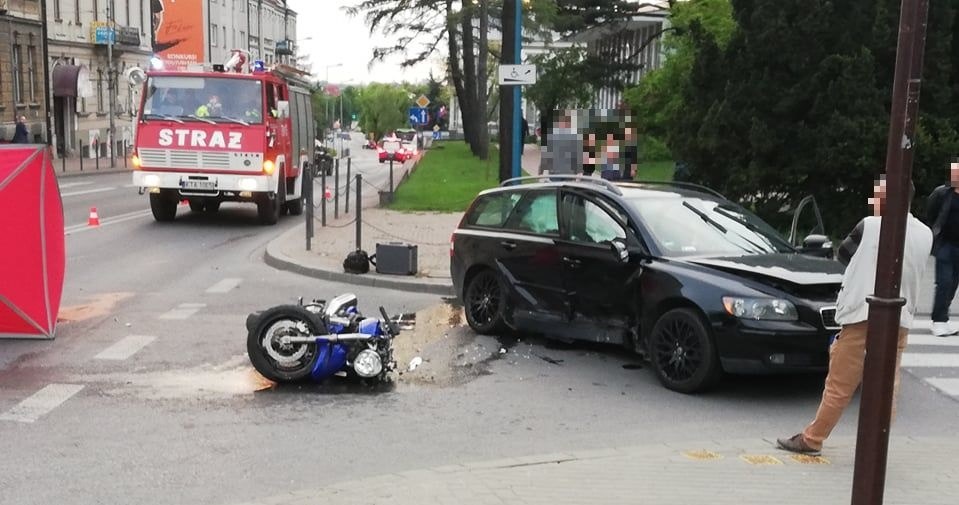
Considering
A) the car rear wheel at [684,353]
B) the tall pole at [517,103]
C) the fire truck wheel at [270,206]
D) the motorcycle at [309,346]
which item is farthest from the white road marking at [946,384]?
the fire truck wheel at [270,206]

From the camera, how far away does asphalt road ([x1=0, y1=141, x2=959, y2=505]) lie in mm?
5723

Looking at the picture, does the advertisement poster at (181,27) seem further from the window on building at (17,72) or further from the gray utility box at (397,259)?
the gray utility box at (397,259)

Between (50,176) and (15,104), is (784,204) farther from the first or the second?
(15,104)

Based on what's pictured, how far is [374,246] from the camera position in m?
15.7

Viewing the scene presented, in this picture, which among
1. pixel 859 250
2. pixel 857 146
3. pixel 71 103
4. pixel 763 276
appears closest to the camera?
pixel 859 250

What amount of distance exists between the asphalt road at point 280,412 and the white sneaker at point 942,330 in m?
2.09

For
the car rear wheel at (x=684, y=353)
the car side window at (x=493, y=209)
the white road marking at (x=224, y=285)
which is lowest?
the white road marking at (x=224, y=285)

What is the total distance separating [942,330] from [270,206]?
13539 mm

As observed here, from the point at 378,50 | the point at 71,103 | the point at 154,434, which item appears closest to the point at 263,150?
the point at 154,434

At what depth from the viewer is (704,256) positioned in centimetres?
797

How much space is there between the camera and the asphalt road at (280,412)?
225 inches

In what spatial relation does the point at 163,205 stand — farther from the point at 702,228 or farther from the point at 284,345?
the point at 702,228

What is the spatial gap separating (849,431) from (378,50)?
127 ft

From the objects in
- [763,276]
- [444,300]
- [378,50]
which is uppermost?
[378,50]
